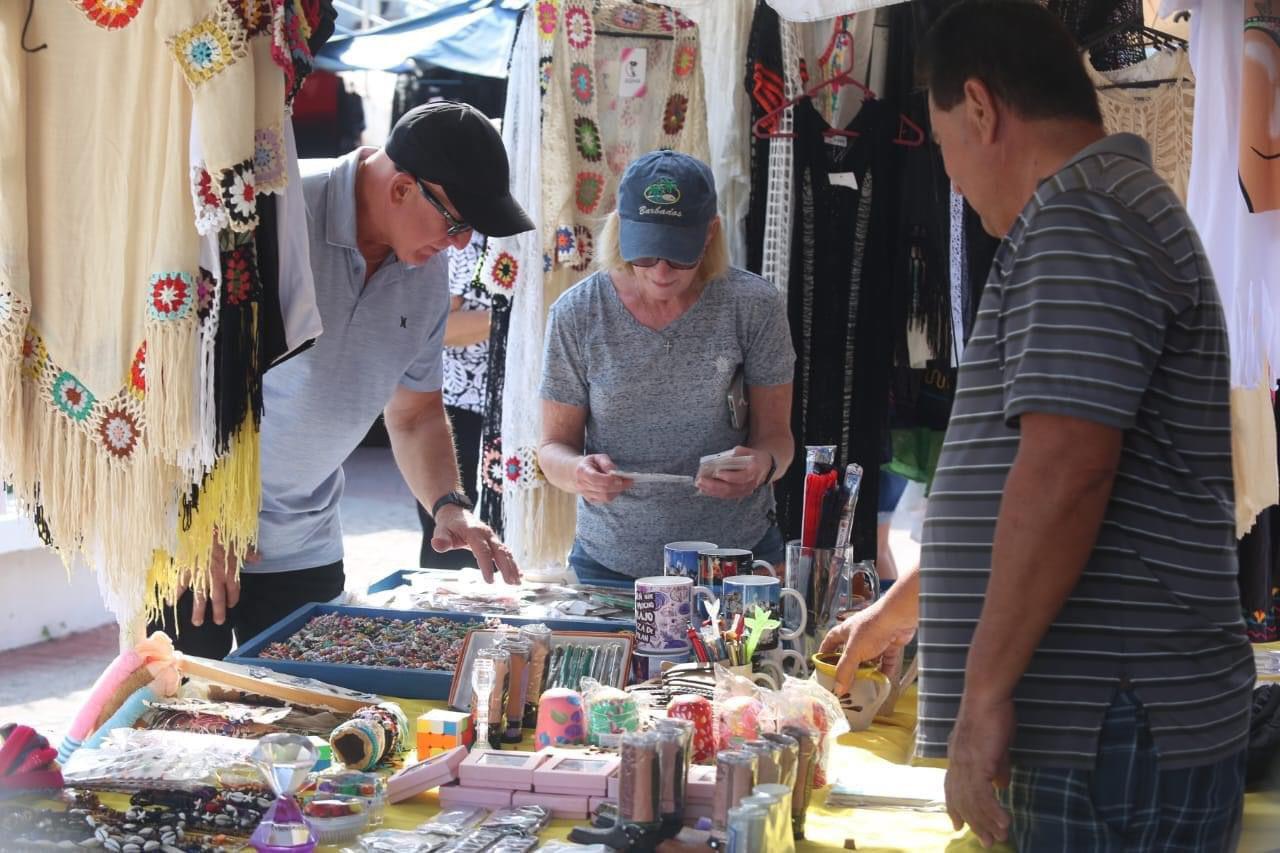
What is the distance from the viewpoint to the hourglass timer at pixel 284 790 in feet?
4.97

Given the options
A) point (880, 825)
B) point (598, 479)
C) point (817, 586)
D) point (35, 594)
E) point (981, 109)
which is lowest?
point (35, 594)

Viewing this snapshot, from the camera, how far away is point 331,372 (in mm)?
2650

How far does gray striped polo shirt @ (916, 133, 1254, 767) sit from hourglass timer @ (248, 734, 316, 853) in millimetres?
813

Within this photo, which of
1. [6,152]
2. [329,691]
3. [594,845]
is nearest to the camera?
[594,845]

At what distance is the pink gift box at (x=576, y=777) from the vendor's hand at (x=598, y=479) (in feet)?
3.25

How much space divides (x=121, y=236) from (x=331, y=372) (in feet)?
2.60

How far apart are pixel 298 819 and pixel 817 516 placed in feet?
3.47

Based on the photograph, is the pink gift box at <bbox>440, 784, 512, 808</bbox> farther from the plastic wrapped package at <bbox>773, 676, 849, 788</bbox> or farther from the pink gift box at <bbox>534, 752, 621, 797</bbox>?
the plastic wrapped package at <bbox>773, 676, 849, 788</bbox>

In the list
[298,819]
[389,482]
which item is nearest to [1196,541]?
[298,819]

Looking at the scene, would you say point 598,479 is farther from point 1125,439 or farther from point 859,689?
point 1125,439

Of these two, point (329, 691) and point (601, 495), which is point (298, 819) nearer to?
point (329, 691)

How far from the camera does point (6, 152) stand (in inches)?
72.2

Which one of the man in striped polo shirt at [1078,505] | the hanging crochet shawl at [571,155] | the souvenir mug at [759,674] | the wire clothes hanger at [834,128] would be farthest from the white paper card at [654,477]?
the wire clothes hanger at [834,128]

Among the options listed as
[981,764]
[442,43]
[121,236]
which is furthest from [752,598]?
[442,43]
